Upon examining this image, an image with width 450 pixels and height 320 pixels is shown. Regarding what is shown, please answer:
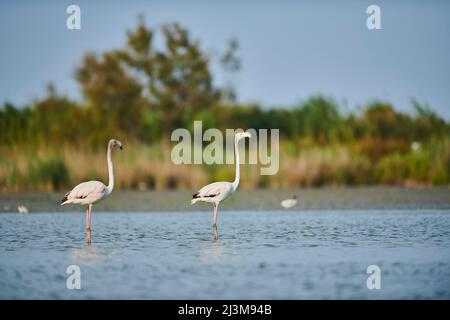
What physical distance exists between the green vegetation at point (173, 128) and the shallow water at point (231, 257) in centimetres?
723

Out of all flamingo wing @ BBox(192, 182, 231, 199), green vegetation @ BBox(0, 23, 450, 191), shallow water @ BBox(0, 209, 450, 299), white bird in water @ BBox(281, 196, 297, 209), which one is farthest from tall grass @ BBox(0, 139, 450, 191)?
flamingo wing @ BBox(192, 182, 231, 199)

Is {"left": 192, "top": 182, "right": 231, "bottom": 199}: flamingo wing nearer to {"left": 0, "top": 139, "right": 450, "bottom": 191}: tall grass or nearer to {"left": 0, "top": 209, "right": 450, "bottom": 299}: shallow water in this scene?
{"left": 0, "top": 209, "right": 450, "bottom": 299}: shallow water

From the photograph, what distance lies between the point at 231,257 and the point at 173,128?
89.8 feet

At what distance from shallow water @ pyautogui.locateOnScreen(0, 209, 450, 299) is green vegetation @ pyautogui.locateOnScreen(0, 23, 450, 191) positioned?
7230 millimetres

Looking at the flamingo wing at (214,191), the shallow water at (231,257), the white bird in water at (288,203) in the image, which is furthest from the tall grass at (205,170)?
the flamingo wing at (214,191)

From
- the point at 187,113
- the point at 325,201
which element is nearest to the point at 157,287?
the point at 325,201

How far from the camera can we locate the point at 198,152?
26562 mm

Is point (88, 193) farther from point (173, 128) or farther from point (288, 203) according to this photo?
point (173, 128)

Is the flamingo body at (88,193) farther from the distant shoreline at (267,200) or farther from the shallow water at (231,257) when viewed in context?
the distant shoreline at (267,200)

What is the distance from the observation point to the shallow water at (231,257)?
9.43m

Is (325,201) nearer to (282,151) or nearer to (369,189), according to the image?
(369,189)

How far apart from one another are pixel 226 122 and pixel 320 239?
25.8 m

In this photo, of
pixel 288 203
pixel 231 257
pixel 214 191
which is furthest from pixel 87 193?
pixel 288 203
